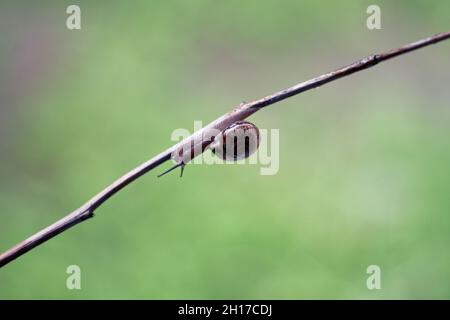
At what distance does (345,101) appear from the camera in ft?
6.60

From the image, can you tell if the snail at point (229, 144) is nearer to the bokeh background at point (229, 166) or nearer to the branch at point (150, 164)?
the branch at point (150, 164)

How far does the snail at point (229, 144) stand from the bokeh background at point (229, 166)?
946 mm

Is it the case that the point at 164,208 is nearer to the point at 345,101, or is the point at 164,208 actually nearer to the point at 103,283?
the point at 103,283

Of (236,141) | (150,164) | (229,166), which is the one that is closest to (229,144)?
(236,141)

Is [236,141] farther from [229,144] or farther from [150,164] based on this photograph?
[150,164]

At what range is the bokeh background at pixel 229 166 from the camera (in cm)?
149

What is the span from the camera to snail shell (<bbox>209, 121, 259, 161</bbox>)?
472mm

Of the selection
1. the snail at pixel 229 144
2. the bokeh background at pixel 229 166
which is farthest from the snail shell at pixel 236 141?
the bokeh background at pixel 229 166

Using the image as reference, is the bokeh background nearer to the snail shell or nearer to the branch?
the snail shell

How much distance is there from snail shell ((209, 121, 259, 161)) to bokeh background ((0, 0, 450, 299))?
94 cm

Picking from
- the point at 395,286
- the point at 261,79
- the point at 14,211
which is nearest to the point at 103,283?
the point at 14,211

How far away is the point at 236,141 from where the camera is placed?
0.49m

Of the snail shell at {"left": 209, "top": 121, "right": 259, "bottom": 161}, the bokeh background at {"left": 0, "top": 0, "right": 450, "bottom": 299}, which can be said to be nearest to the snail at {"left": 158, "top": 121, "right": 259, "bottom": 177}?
the snail shell at {"left": 209, "top": 121, "right": 259, "bottom": 161}

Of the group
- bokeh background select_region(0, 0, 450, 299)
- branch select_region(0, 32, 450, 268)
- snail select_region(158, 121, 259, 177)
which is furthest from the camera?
bokeh background select_region(0, 0, 450, 299)
